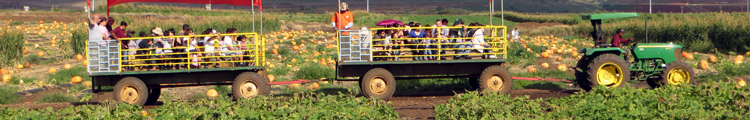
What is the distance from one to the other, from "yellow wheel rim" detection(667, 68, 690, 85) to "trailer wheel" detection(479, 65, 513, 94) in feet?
9.77

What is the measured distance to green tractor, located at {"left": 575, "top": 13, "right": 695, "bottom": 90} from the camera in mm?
13117

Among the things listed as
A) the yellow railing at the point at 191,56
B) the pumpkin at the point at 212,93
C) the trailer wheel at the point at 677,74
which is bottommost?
the pumpkin at the point at 212,93

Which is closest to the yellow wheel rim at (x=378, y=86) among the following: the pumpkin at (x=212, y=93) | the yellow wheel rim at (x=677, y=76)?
the pumpkin at (x=212, y=93)

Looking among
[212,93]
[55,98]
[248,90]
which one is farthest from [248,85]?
[55,98]

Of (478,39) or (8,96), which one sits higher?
(478,39)

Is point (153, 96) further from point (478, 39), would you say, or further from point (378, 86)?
point (478, 39)

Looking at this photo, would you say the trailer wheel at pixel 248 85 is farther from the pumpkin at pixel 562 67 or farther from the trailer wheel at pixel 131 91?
the pumpkin at pixel 562 67

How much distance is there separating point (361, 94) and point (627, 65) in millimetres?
4963

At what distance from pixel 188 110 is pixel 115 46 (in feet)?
12.5

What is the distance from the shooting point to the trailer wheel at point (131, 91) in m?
12.2

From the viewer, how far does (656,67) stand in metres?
13.5

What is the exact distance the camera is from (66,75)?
1739 cm

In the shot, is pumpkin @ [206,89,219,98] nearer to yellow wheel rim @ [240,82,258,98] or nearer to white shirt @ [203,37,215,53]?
white shirt @ [203,37,215,53]

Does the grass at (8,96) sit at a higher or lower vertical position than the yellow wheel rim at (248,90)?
lower
